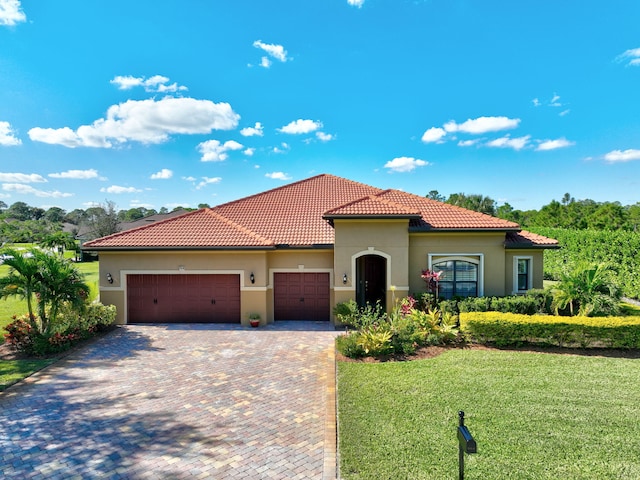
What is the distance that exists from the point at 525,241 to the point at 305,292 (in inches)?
394

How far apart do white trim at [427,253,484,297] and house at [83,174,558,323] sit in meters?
0.04

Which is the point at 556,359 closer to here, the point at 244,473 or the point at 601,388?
the point at 601,388

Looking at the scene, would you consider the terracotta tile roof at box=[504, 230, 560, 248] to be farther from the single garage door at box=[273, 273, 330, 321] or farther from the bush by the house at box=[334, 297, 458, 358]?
the single garage door at box=[273, 273, 330, 321]

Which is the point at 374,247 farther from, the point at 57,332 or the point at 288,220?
the point at 57,332

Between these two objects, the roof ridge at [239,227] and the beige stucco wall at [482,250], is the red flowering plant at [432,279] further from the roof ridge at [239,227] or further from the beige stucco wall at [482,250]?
the roof ridge at [239,227]

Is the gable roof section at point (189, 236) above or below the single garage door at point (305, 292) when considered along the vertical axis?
above

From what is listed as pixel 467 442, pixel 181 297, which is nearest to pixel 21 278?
pixel 181 297

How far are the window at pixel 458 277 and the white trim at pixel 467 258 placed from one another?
0.13 m

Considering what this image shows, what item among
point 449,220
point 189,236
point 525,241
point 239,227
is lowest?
point 525,241

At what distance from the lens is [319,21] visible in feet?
53.0

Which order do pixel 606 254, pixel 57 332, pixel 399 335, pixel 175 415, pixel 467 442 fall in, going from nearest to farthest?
pixel 467 442 → pixel 175 415 → pixel 399 335 → pixel 57 332 → pixel 606 254

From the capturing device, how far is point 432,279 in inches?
594

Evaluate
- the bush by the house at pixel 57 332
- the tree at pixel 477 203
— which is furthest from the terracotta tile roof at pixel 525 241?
the tree at pixel 477 203

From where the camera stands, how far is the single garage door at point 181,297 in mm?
16312
